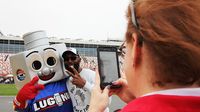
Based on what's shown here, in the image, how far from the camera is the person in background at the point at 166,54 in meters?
1.02

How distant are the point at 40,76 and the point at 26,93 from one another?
0.43m

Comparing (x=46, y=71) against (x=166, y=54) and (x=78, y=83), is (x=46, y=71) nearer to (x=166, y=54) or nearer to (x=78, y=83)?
(x=78, y=83)

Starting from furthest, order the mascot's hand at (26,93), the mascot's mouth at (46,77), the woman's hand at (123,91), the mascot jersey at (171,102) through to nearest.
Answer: the mascot's mouth at (46,77), the mascot's hand at (26,93), the woman's hand at (123,91), the mascot jersey at (171,102)

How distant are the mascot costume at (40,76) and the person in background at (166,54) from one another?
2.82 meters

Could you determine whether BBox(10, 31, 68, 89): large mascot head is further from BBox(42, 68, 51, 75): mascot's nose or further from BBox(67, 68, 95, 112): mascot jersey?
BBox(67, 68, 95, 112): mascot jersey

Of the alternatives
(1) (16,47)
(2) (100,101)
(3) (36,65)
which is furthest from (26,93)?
(1) (16,47)

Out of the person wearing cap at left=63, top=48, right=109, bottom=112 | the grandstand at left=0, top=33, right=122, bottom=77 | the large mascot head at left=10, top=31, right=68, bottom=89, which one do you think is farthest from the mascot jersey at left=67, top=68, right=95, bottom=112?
the grandstand at left=0, top=33, right=122, bottom=77

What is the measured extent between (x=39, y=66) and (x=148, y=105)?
10.9 feet

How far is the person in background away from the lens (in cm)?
102

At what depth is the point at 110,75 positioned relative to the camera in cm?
173

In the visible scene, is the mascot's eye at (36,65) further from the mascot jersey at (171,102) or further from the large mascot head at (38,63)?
the mascot jersey at (171,102)

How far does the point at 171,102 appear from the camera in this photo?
1.01 m

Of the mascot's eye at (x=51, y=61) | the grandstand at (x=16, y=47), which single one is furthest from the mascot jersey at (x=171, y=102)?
the grandstand at (x=16, y=47)

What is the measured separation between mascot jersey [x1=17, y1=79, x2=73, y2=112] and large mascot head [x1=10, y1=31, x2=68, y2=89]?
0.63 ft
